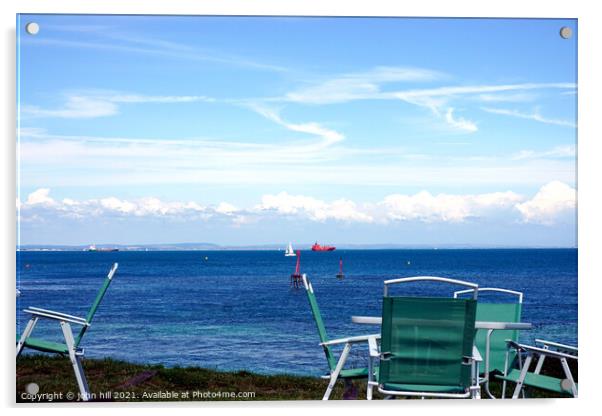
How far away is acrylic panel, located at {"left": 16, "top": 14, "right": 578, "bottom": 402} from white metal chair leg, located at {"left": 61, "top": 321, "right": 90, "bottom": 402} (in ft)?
0.04

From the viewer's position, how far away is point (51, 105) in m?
5.50

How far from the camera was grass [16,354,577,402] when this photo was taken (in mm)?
5227

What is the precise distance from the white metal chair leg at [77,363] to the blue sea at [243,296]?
318 mm

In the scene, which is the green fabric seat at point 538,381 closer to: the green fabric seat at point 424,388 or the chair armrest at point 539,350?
the chair armrest at point 539,350

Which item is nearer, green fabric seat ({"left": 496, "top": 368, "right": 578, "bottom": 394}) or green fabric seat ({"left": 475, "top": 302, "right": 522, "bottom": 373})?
green fabric seat ({"left": 496, "top": 368, "right": 578, "bottom": 394})

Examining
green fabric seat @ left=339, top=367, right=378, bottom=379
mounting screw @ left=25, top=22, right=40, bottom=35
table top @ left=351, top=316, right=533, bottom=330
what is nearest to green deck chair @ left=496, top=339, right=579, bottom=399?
table top @ left=351, top=316, right=533, bottom=330

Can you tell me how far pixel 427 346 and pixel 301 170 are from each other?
2.91m

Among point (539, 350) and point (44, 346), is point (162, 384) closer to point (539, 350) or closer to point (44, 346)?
point (44, 346)

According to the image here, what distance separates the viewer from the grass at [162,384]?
523 centimetres

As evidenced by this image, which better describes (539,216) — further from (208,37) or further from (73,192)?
(73,192)

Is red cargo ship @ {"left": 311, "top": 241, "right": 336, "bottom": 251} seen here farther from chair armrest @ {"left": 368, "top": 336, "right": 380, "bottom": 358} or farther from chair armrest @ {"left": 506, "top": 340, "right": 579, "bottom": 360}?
chair armrest @ {"left": 368, "top": 336, "right": 380, "bottom": 358}

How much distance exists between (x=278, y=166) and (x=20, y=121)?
2202 millimetres

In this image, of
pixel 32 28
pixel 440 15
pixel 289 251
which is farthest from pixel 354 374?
pixel 289 251

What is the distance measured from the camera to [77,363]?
5172 mm
